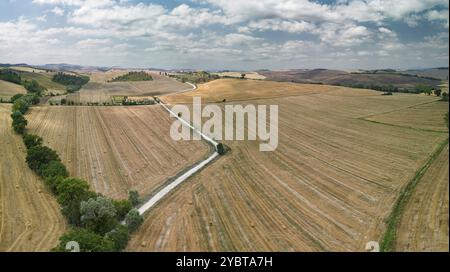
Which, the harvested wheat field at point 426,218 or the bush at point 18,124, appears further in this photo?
the bush at point 18,124

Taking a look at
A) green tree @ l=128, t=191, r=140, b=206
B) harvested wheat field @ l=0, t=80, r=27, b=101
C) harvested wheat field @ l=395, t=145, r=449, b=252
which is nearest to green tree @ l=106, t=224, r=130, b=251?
green tree @ l=128, t=191, r=140, b=206

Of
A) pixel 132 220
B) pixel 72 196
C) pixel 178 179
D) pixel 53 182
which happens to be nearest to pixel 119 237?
pixel 132 220

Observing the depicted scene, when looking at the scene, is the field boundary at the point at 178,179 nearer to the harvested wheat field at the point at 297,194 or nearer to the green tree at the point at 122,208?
the harvested wheat field at the point at 297,194

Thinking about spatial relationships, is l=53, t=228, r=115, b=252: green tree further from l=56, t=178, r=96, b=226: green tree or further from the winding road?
the winding road

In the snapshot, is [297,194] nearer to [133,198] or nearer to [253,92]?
[133,198]

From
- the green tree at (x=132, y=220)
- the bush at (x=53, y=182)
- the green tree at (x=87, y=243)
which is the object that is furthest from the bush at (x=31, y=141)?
the green tree at (x=87, y=243)

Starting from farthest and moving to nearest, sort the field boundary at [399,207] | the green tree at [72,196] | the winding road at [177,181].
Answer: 1. the winding road at [177,181]
2. the green tree at [72,196]
3. the field boundary at [399,207]

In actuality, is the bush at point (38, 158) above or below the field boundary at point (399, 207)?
above
